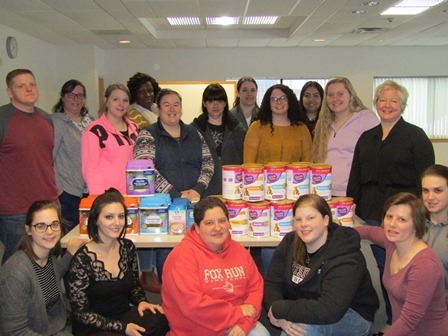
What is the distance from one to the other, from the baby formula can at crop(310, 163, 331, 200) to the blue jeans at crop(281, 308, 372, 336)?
0.75 meters

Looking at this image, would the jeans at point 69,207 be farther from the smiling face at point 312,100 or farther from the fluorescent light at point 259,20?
the fluorescent light at point 259,20

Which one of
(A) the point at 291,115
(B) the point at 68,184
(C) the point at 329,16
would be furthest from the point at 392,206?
(C) the point at 329,16

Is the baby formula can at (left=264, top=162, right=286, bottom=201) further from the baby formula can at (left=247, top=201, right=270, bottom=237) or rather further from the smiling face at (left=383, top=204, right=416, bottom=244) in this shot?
the smiling face at (left=383, top=204, right=416, bottom=244)

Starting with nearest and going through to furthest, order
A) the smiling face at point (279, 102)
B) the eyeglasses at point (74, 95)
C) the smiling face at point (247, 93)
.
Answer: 1. the smiling face at point (279, 102)
2. the eyeglasses at point (74, 95)
3. the smiling face at point (247, 93)

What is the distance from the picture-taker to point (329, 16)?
627 centimetres

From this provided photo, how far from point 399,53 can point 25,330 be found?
9.35m

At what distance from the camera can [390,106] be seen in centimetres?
272

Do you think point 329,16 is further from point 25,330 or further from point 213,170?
point 25,330

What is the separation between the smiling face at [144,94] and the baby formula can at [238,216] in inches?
80.4

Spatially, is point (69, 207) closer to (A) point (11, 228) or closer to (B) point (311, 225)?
(A) point (11, 228)

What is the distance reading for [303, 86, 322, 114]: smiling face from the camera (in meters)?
4.14

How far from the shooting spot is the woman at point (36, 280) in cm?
203

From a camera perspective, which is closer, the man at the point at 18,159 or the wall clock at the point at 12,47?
the man at the point at 18,159

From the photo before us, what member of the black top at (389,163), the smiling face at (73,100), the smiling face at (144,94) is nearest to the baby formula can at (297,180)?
the black top at (389,163)
